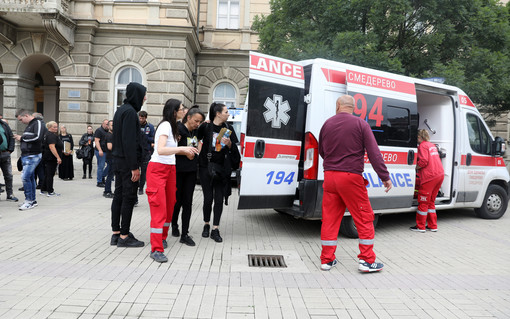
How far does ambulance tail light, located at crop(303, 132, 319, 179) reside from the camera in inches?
207

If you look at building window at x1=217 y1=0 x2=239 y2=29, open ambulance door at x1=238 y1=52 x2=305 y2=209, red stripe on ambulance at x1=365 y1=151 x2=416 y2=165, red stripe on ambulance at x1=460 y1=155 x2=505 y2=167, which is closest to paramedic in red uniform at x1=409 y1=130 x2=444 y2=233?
red stripe on ambulance at x1=365 y1=151 x2=416 y2=165

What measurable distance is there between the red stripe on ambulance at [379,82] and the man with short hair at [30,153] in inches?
239

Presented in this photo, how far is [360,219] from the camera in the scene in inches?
169

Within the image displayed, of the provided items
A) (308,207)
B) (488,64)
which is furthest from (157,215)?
(488,64)

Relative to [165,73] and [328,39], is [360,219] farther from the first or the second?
[165,73]

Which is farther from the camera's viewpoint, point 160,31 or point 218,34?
point 218,34

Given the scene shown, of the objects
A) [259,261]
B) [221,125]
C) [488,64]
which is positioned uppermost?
[488,64]

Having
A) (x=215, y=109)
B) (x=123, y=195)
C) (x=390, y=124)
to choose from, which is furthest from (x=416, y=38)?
(x=123, y=195)

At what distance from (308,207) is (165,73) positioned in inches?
458

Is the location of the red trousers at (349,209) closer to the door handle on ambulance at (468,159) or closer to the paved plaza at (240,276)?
the paved plaza at (240,276)

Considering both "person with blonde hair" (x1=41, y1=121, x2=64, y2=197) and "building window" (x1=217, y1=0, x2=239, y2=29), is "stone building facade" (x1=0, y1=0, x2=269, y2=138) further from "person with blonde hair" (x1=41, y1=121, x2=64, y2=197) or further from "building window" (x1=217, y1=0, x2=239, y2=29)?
"person with blonde hair" (x1=41, y1=121, x2=64, y2=197)

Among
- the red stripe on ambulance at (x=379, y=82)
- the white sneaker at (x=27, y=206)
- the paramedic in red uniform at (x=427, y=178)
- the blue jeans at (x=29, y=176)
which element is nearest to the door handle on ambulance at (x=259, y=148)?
the red stripe on ambulance at (x=379, y=82)

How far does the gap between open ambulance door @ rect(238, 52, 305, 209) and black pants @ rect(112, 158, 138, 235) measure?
1.39 m

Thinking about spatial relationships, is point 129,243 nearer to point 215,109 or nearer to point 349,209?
point 215,109
